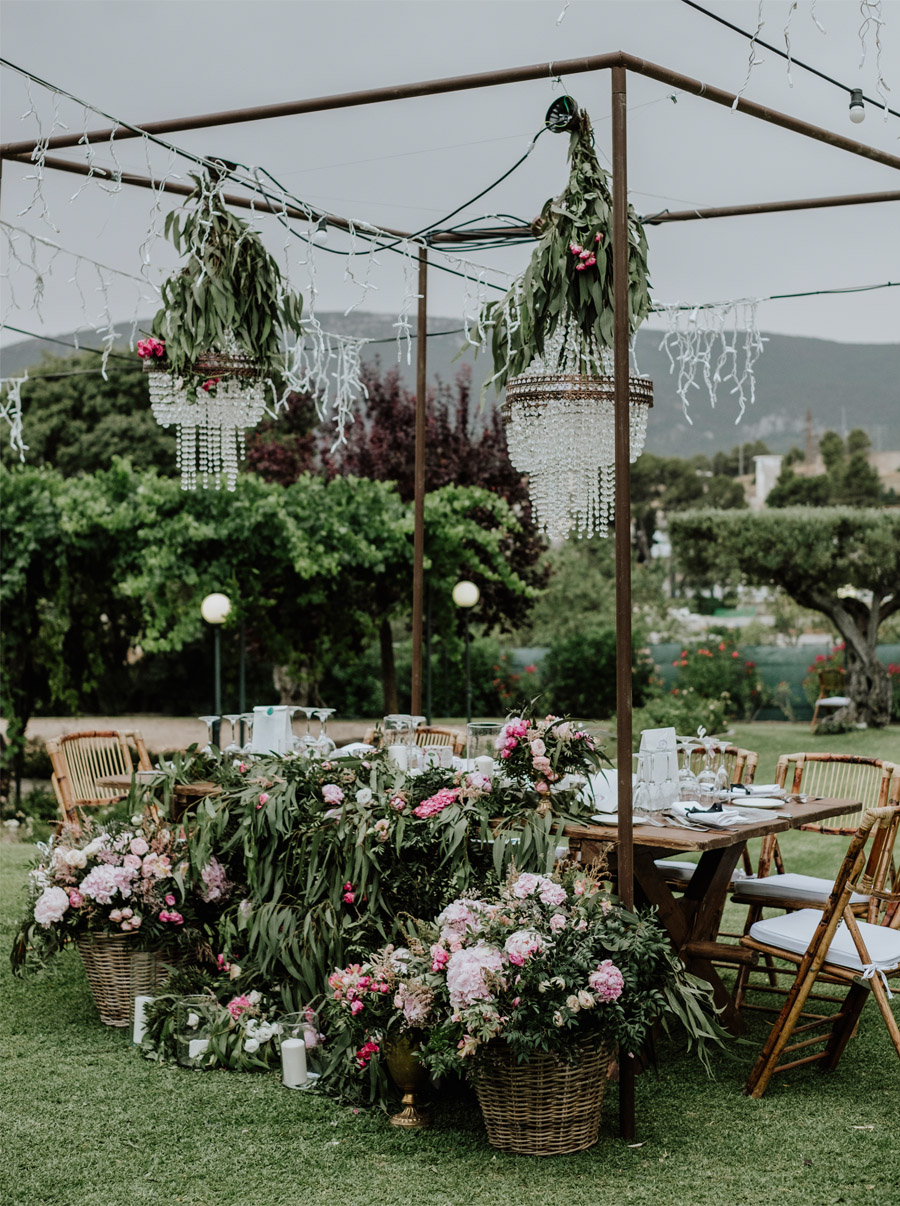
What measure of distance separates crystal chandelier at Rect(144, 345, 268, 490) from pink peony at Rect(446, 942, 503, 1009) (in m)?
2.15

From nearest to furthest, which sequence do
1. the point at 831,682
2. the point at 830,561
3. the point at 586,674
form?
1. the point at 830,561
2. the point at 586,674
3. the point at 831,682

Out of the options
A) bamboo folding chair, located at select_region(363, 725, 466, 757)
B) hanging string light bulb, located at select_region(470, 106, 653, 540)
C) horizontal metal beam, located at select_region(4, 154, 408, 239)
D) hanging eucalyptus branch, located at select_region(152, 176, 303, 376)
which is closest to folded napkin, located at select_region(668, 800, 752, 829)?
hanging string light bulb, located at select_region(470, 106, 653, 540)

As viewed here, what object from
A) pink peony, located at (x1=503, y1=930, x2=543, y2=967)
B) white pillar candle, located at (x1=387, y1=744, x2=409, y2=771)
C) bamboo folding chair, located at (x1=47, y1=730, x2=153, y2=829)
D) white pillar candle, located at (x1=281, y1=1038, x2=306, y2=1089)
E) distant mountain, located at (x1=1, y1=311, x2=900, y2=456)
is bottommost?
white pillar candle, located at (x1=281, y1=1038, x2=306, y2=1089)

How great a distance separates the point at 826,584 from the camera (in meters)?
13.8

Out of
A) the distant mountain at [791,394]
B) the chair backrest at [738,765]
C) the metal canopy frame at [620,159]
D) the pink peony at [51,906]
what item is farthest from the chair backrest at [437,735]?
the distant mountain at [791,394]

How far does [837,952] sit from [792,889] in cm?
66

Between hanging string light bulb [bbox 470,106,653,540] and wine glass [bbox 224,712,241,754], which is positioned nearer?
hanging string light bulb [bbox 470,106,653,540]

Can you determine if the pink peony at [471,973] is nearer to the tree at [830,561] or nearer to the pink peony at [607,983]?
the pink peony at [607,983]

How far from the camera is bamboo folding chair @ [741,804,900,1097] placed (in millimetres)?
3205

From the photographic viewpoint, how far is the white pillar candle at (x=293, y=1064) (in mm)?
3426

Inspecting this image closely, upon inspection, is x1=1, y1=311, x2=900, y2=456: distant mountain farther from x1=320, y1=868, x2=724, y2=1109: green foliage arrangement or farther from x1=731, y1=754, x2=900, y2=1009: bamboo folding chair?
x1=320, y1=868, x2=724, y2=1109: green foliage arrangement

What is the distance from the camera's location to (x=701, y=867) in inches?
154

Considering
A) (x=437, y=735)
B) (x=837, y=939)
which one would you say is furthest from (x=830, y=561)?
(x=837, y=939)

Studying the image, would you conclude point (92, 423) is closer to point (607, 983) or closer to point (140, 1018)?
point (140, 1018)
